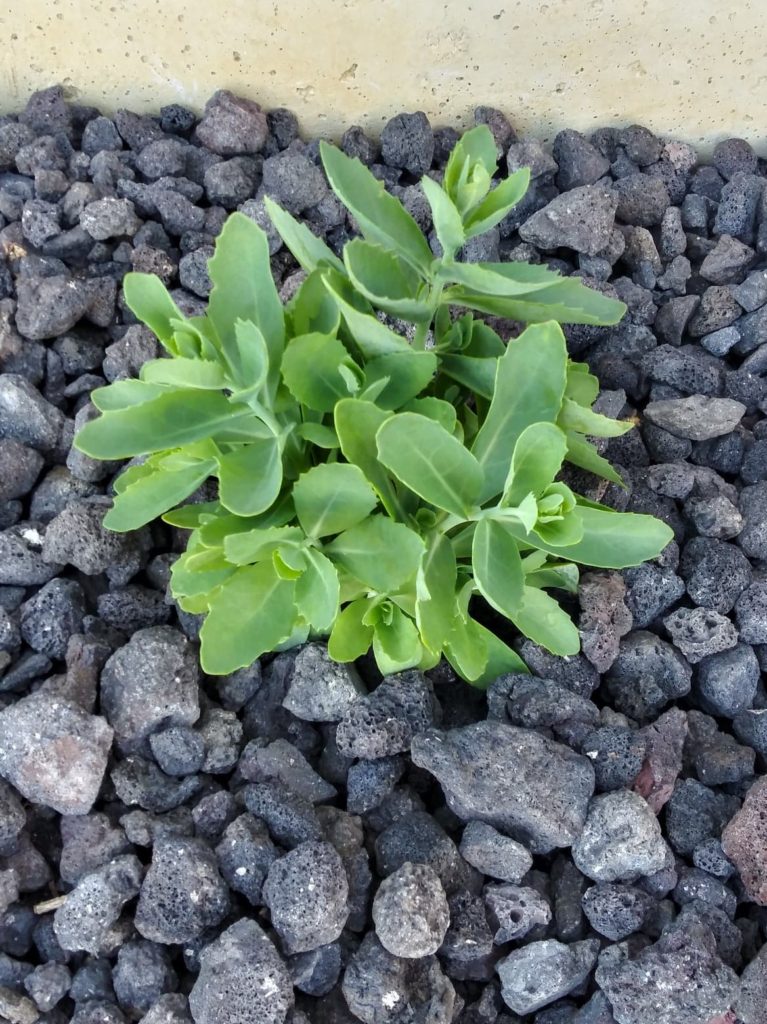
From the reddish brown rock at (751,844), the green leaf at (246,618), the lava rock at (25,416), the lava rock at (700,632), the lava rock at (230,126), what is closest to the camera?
the green leaf at (246,618)

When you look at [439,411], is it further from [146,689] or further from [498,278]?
[146,689]

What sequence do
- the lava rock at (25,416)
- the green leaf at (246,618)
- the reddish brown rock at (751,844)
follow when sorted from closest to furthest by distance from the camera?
the green leaf at (246,618) < the reddish brown rock at (751,844) < the lava rock at (25,416)

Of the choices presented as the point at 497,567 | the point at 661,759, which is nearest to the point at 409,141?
the point at 497,567

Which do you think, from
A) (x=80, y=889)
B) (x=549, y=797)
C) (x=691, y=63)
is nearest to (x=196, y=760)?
Answer: (x=80, y=889)

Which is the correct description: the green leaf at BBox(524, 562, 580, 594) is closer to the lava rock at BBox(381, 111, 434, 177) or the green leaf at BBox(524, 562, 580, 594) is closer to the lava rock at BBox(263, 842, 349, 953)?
the lava rock at BBox(263, 842, 349, 953)

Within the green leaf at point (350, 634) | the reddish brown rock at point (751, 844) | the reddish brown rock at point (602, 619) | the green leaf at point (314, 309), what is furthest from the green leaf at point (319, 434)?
the reddish brown rock at point (751, 844)

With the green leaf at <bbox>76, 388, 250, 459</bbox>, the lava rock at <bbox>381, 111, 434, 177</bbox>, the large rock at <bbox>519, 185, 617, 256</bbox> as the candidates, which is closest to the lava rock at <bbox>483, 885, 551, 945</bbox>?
the green leaf at <bbox>76, 388, 250, 459</bbox>

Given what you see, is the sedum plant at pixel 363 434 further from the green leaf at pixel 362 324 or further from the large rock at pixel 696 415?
the large rock at pixel 696 415
